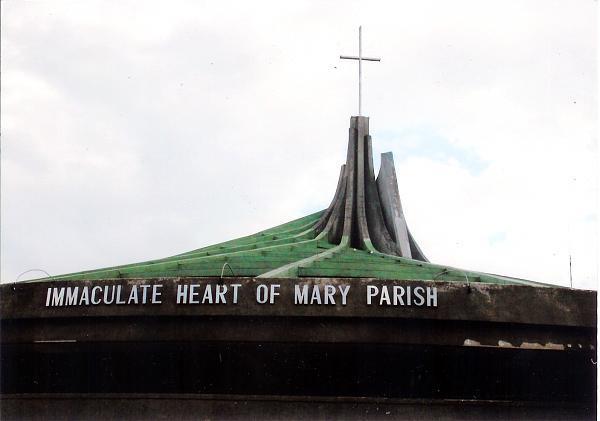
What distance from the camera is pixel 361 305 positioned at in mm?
16797

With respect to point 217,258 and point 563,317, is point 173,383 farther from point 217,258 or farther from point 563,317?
point 563,317

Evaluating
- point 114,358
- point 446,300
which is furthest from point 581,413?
point 114,358

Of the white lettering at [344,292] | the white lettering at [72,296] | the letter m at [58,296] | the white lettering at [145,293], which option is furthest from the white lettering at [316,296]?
the letter m at [58,296]

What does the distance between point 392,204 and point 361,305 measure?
8.87 m

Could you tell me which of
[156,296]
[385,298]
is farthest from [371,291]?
[156,296]

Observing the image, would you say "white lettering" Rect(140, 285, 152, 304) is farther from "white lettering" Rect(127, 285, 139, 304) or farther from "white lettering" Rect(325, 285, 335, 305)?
"white lettering" Rect(325, 285, 335, 305)

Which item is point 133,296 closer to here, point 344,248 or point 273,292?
point 273,292

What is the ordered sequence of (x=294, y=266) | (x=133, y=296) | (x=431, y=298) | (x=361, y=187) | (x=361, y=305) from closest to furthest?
(x=361, y=305)
(x=431, y=298)
(x=133, y=296)
(x=294, y=266)
(x=361, y=187)

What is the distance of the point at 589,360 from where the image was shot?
1767 centimetres

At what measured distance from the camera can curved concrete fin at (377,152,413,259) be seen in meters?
24.7

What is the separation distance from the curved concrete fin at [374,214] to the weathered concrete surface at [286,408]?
26.5 ft

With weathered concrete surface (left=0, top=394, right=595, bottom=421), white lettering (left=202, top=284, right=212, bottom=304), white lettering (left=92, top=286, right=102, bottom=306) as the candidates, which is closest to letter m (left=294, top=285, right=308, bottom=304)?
white lettering (left=202, top=284, right=212, bottom=304)

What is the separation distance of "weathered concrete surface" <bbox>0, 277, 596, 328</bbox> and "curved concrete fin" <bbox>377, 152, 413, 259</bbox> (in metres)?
7.00

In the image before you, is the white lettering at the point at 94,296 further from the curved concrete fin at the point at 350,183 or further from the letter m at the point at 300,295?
the curved concrete fin at the point at 350,183
